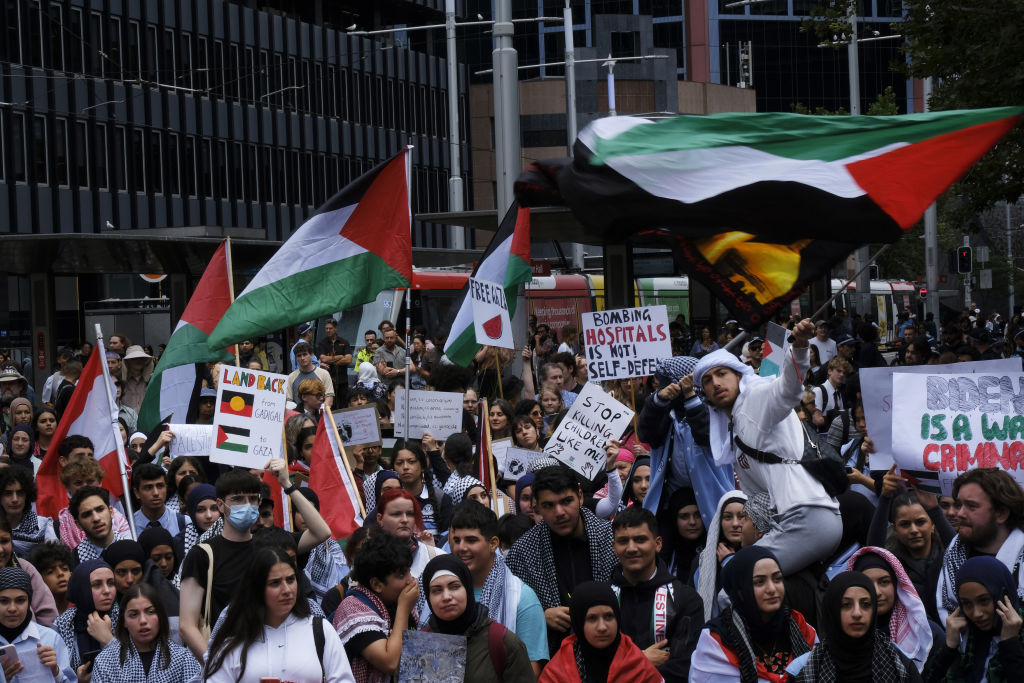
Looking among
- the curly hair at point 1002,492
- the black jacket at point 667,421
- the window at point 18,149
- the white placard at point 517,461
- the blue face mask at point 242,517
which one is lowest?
the white placard at point 517,461

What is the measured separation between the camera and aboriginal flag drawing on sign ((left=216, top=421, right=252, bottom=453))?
30.9 ft

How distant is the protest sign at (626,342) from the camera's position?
11.2 m

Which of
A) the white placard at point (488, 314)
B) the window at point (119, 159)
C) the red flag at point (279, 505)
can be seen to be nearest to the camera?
the red flag at point (279, 505)

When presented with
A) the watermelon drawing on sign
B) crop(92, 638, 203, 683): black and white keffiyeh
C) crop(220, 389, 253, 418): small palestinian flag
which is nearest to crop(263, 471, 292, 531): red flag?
crop(220, 389, 253, 418): small palestinian flag

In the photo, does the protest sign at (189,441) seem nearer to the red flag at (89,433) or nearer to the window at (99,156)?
the red flag at (89,433)

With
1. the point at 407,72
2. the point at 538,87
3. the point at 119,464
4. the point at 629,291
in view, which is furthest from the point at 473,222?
the point at 538,87

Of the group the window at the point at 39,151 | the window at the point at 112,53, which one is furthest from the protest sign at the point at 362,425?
the window at the point at 112,53

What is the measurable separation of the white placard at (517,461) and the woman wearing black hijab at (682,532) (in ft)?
6.80

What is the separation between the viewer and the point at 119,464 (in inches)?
414

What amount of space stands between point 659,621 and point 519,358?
1142 centimetres

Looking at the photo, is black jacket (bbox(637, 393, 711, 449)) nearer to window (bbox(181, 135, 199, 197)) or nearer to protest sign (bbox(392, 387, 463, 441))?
protest sign (bbox(392, 387, 463, 441))

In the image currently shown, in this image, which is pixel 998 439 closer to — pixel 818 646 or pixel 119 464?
pixel 818 646

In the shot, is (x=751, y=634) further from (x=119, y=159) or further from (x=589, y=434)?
(x=119, y=159)

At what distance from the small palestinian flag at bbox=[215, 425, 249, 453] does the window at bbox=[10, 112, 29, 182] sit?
106ft
